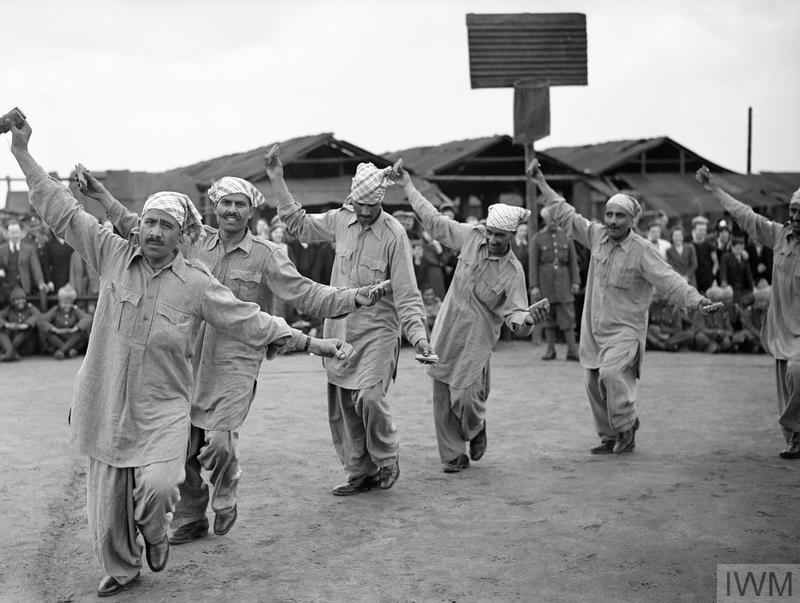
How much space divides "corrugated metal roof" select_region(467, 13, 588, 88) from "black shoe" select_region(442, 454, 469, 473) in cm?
1044

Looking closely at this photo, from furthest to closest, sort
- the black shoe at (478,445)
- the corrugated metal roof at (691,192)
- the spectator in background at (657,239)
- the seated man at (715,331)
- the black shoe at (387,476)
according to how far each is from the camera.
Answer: the corrugated metal roof at (691,192) < the spectator in background at (657,239) < the seated man at (715,331) < the black shoe at (478,445) < the black shoe at (387,476)

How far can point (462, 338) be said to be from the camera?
9078 millimetres

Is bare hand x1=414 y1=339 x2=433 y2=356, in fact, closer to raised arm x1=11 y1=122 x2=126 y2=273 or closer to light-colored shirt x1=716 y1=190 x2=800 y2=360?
raised arm x1=11 y1=122 x2=126 y2=273

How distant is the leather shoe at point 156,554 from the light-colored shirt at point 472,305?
11.8ft

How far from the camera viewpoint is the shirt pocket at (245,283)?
710cm

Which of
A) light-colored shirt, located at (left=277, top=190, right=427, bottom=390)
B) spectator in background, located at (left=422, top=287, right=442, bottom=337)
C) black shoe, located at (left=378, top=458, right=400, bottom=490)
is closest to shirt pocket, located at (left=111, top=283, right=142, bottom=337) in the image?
light-colored shirt, located at (left=277, top=190, right=427, bottom=390)

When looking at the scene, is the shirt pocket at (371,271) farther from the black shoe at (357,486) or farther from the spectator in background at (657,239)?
the spectator in background at (657,239)

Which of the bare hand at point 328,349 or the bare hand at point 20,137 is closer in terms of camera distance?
the bare hand at point 20,137

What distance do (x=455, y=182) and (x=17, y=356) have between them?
41.7 feet

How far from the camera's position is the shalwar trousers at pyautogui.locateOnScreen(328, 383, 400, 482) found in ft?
26.5

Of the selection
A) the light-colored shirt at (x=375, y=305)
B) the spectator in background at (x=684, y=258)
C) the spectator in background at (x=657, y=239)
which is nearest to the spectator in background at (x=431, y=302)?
the spectator in background at (x=657, y=239)

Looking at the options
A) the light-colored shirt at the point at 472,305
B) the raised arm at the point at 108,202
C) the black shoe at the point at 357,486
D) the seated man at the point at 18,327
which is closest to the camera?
the raised arm at the point at 108,202

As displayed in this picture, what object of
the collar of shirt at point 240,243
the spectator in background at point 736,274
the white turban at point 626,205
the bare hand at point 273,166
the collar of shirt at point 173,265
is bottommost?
the spectator in background at point 736,274

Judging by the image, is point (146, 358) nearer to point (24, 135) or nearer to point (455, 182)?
point (24, 135)
